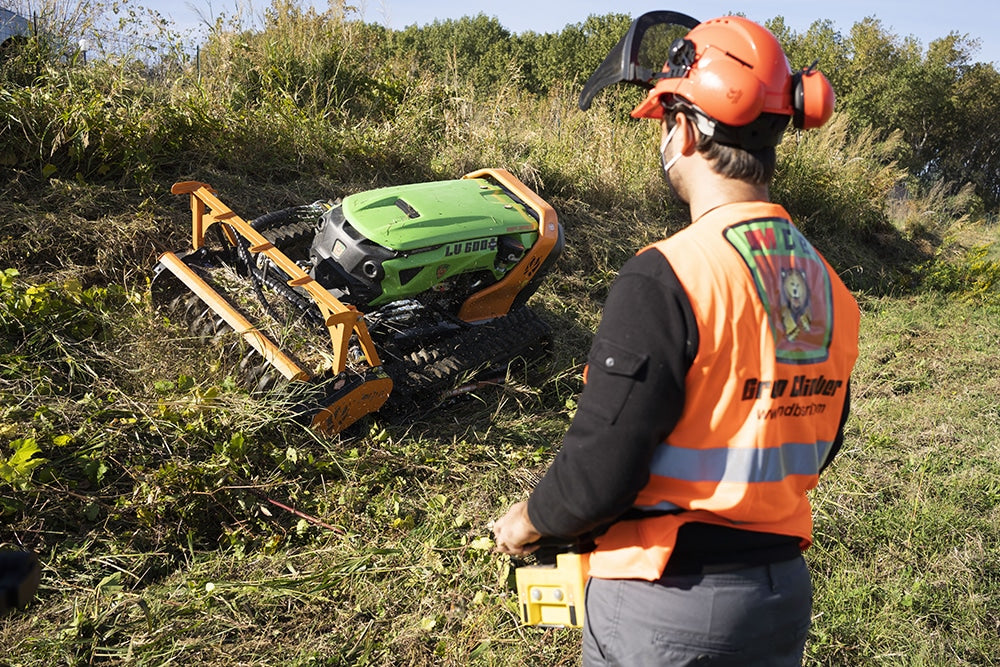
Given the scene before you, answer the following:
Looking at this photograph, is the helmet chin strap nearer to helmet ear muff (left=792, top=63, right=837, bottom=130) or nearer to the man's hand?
helmet ear muff (left=792, top=63, right=837, bottom=130)

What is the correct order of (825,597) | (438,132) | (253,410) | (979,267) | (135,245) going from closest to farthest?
(825,597)
(253,410)
(135,245)
(438,132)
(979,267)

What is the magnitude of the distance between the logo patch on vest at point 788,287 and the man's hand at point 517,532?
0.57 meters

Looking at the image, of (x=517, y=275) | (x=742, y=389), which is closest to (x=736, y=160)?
(x=742, y=389)

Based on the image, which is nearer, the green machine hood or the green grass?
the green grass

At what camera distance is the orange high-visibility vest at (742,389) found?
4.45 ft

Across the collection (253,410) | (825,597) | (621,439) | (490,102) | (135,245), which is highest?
(490,102)

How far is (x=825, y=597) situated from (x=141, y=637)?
2.57m

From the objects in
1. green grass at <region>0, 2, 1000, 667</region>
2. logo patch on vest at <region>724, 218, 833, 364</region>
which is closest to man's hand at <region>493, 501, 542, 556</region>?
logo patch on vest at <region>724, 218, 833, 364</region>

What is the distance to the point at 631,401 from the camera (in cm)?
133

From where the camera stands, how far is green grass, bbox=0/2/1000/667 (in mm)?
2846

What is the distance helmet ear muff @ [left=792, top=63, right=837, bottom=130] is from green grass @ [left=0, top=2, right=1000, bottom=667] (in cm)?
196

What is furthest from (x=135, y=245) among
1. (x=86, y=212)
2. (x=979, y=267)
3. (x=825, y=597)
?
(x=979, y=267)

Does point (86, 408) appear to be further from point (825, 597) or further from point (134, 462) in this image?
point (825, 597)

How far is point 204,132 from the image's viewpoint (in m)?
5.54
